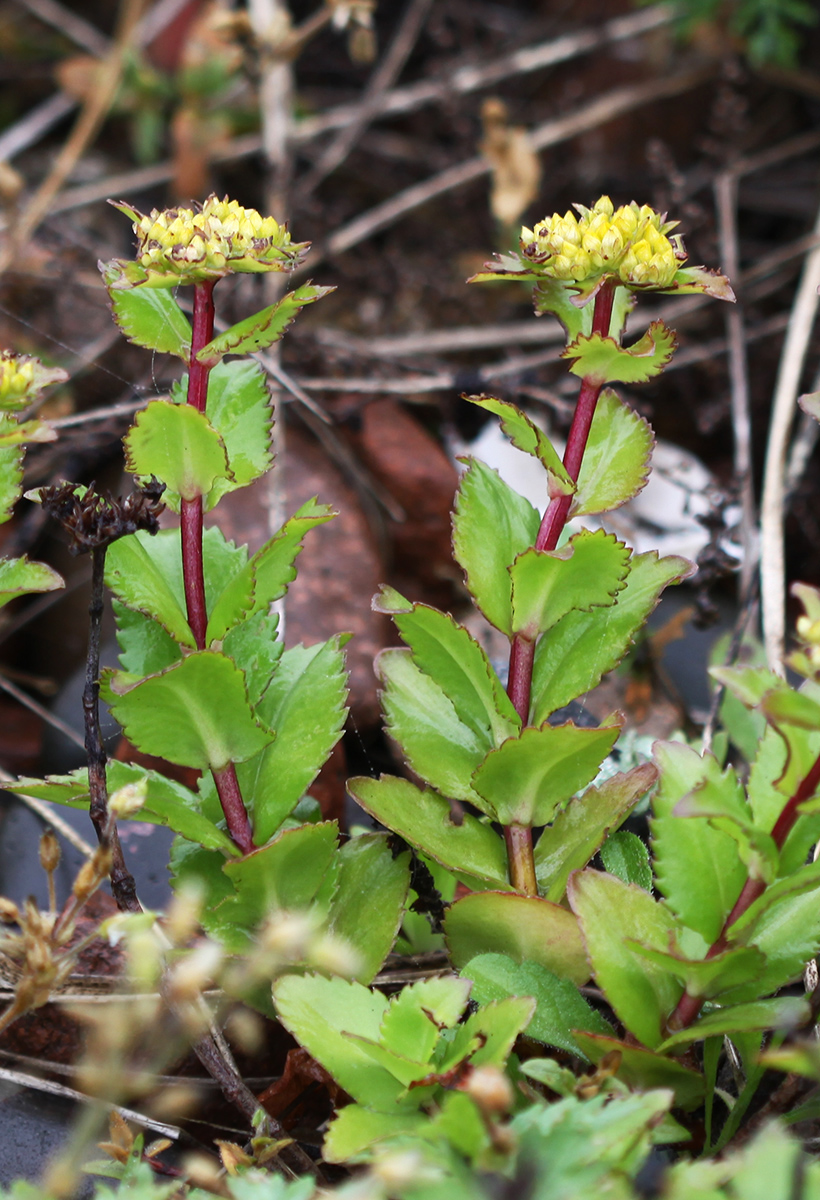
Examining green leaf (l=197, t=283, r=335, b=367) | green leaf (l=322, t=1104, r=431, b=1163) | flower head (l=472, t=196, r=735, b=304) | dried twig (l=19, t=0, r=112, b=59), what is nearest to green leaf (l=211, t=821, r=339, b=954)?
green leaf (l=322, t=1104, r=431, b=1163)

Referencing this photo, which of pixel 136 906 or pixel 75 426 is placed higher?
pixel 75 426

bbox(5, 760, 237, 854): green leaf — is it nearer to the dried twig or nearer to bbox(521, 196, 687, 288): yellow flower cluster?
bbox(521, 196, 687, 288): yellow flower cluster

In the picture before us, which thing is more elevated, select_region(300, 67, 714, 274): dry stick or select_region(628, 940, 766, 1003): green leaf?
select_region(300, 67, 714, 274): dry stick

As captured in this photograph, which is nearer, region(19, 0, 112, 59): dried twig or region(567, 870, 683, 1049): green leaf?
region(567, 870, 683, 1049): green leaf

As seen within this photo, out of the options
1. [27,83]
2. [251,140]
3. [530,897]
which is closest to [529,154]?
[251,140]

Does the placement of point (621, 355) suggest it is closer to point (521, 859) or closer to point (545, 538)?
point (545, 538)

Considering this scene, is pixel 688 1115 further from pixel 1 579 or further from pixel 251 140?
pixel 251 140

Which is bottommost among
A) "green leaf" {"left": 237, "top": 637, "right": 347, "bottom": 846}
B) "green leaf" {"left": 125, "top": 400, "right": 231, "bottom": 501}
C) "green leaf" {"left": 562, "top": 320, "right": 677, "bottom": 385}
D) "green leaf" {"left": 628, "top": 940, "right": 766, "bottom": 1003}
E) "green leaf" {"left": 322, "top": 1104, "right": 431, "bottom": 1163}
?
"green leaf" {"left": 322, "top": 1104, "right": 431, "bottom": 1163}
